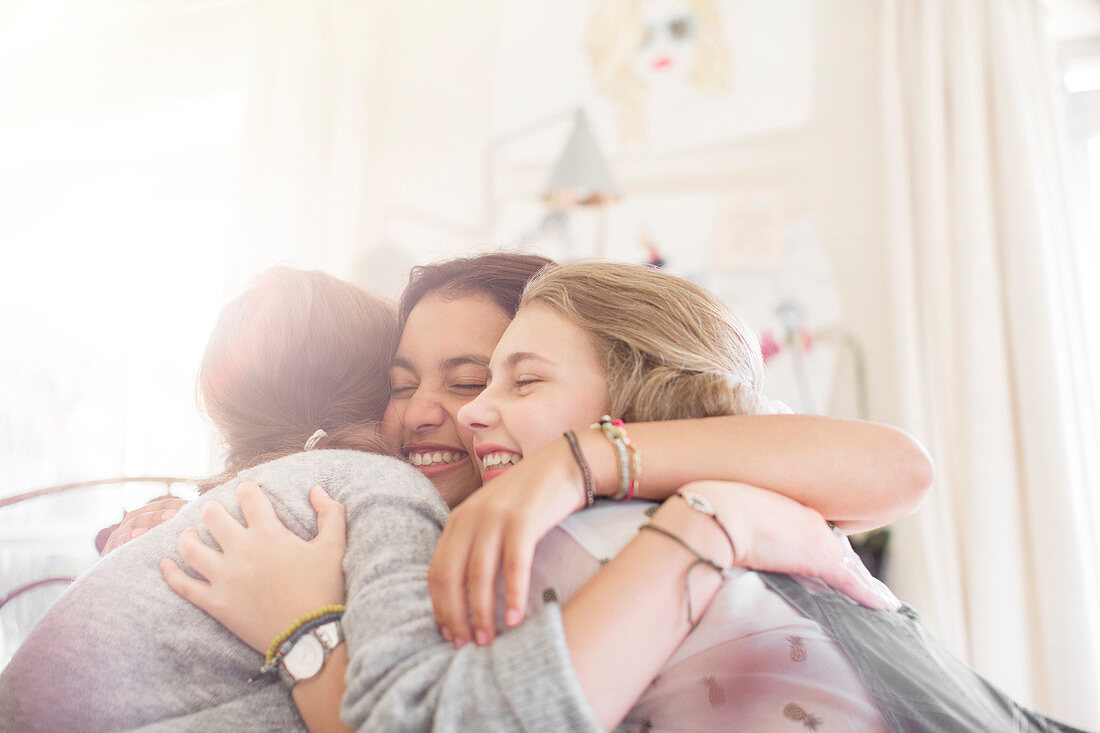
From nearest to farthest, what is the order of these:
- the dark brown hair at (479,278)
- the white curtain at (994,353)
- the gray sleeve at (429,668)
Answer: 1. the gray sleeve at (429,668)
2. the dark brown hair at (479,278)
3. the white curtain at (994,353)

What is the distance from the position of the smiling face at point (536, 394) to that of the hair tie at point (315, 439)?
0.27 m

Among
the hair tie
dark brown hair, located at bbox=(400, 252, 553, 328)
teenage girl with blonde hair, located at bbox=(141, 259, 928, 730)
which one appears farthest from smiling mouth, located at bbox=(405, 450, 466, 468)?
teenage girl with blonde hair, located at bbox=(141, 259, 928, 730)

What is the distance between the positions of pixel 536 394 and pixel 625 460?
201mm

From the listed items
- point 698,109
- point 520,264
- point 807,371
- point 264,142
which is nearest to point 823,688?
point 520,264

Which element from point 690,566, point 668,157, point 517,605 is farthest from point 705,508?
point 668,157

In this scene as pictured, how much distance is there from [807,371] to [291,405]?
1.82 meters

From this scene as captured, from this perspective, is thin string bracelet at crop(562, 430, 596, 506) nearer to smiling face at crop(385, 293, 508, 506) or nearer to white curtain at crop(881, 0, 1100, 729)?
smiling face at crop(385, 293, 508, 506)

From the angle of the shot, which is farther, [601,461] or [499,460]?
[499,460]

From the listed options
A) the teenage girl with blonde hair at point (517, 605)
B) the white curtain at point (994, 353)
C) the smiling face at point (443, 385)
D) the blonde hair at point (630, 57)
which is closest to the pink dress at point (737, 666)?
the teenage girl with blonde hair at point (517, 605)

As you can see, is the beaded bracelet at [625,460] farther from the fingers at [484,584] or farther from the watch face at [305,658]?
the watch face at [305,658]

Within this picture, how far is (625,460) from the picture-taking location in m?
0.70

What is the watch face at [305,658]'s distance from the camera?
67 cm

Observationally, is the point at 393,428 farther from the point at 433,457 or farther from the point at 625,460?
the point at 625,460

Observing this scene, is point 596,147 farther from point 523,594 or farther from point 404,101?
point 523,594
